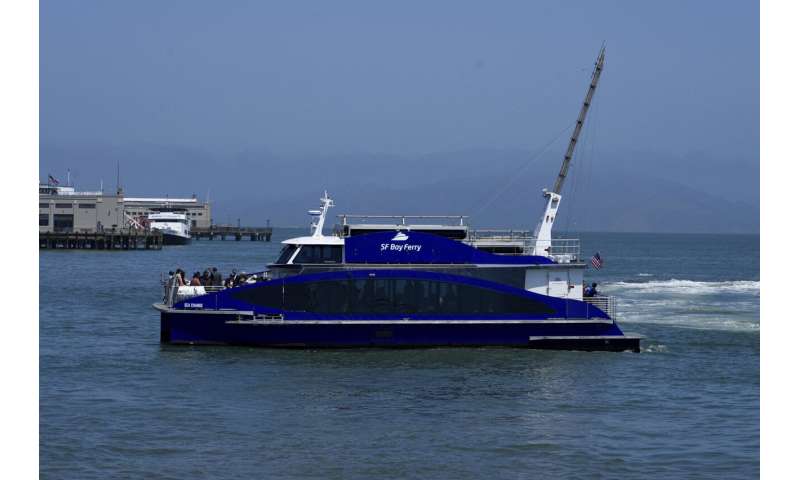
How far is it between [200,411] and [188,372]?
16.9 ft

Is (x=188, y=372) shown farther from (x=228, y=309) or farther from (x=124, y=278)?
(x=124, y=278)

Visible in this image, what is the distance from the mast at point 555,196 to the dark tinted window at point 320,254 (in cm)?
641

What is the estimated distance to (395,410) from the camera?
24.8 meters

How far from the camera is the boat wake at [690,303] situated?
45875 mm

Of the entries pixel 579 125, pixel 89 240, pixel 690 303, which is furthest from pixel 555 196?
pixel 89 240

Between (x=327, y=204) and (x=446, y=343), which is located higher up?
(x=327, y=204)

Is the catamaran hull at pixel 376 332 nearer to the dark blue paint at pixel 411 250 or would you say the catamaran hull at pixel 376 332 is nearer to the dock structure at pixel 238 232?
the dark blue paint at pixel 411 250

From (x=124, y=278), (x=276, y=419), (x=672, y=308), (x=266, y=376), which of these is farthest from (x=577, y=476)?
(x=124, y=278)

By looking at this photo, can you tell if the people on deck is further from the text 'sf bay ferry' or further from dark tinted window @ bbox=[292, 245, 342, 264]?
dark tinted window @ bbox=[292, 245, 342, 264]

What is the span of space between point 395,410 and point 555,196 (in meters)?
14.5

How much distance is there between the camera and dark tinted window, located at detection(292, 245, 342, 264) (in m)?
34.3

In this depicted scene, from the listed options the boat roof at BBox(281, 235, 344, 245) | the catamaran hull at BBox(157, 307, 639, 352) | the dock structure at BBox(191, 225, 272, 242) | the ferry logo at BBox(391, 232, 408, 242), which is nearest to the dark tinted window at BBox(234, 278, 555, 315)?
the catamaran hull at BBox(157, 307, 639, 352)

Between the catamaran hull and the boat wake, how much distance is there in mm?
11135

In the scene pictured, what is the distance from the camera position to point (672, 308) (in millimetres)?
53000
